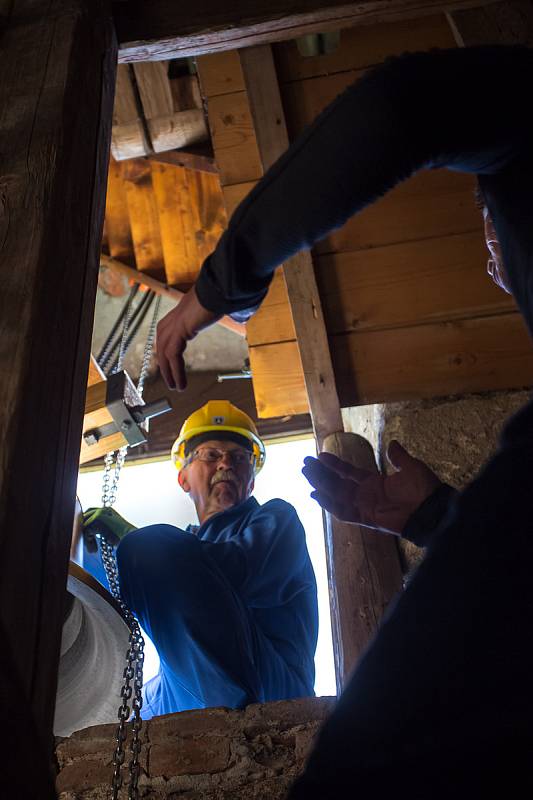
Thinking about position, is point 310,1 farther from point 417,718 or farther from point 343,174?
point 417,718

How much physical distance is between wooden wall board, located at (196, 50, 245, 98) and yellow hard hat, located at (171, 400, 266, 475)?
1.70 metres

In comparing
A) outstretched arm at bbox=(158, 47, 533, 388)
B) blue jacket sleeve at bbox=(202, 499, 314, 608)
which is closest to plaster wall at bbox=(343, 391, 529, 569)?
blue jacket sleeve at bbox=(202, 499, 314, 608)

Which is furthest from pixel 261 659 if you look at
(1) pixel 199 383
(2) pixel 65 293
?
(1) pixel 199 383

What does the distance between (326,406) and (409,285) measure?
21.0 inches

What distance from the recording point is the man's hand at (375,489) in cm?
144

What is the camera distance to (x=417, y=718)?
523mm

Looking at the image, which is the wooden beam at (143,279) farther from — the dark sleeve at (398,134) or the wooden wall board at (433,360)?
the dark sleeve at (398,134)

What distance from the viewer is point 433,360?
246cm

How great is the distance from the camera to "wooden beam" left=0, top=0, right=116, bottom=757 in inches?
28.2

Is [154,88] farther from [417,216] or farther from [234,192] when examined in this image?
[417,216]

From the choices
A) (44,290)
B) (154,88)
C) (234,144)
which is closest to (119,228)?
(154,88)

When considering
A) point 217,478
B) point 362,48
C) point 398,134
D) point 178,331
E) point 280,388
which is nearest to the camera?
point 398,134

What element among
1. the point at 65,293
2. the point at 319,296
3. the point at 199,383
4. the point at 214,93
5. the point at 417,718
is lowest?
the point at 417,718

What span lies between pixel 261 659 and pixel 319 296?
1317 mm
